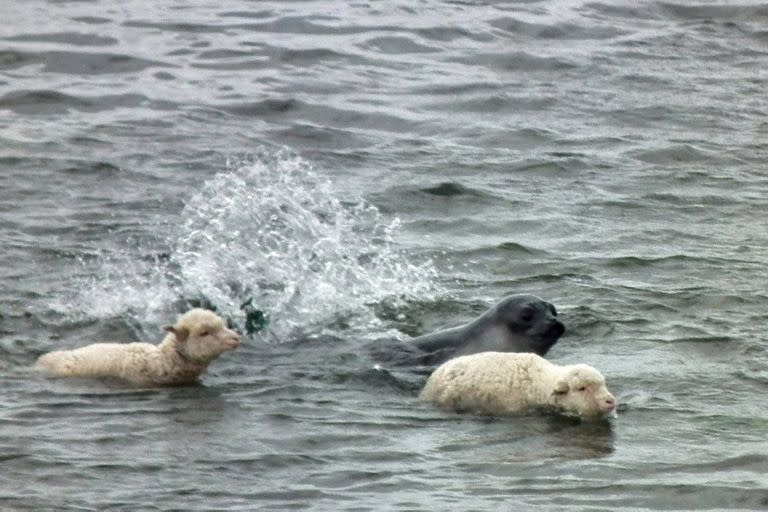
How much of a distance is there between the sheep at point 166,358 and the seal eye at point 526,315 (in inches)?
71.6

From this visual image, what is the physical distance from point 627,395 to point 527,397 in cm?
77

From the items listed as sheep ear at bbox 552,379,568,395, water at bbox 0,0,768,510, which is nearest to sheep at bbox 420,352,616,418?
sheep ear at bbox 552,379,568,395

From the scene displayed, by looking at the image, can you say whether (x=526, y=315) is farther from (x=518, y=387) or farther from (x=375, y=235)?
(x=375, y=235)

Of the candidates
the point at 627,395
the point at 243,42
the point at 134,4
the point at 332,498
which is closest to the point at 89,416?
the point at 332,498

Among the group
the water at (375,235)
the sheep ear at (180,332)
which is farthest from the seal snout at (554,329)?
the sheep ear at (180,332)

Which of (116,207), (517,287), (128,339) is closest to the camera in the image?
(128,339)

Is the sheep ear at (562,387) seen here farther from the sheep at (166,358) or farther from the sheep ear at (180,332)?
the sheep ear at (180,332)

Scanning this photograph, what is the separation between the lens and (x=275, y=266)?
14.5m

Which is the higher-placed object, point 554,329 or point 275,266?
point 554,329

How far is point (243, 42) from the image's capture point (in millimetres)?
24031

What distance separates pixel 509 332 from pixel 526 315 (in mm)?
151


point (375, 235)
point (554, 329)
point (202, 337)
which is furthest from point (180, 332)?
point (375, 235)

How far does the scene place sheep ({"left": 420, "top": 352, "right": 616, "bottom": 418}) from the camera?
35.8 ft

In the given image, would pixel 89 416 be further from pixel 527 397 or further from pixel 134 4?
pixel 134 4
